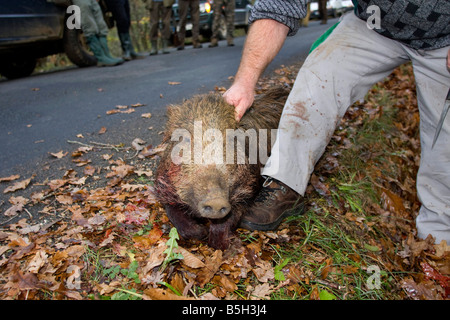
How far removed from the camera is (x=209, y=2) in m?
15.6

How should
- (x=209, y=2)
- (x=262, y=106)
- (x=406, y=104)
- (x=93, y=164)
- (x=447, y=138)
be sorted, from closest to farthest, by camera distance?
1. (x=447, y=138)
2. (x=262, y=106)
3. (x=93, y=164)
4. (x=406, y=104)
5. (x=209, y=2)

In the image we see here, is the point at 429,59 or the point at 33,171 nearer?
the point at 429,59

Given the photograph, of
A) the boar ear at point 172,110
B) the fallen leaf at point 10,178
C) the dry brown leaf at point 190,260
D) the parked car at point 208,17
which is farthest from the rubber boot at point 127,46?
the dry brown leaf at point 190,260

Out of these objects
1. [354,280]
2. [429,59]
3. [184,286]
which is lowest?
[354,280]

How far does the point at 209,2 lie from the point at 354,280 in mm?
15586

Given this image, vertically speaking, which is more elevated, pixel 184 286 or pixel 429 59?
pixel 429 59

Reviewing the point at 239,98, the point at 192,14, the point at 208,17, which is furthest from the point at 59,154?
the point at 208,17

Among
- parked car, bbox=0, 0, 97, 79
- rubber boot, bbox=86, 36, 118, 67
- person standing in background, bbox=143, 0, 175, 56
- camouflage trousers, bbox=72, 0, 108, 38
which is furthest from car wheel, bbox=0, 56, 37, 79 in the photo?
person standing in background, bbox=143, 0, 175, 56

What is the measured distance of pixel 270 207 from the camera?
2.88 meters

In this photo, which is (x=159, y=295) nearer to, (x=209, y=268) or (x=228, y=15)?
(x=209, y=268)

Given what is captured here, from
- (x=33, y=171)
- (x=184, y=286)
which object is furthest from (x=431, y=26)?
(x=33, y=171)

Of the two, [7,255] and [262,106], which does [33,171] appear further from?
[262,106]

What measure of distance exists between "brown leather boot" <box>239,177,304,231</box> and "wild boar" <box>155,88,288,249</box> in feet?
0.28
